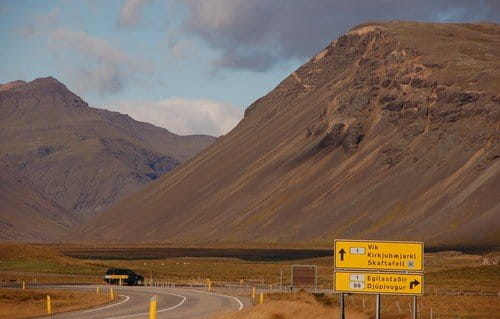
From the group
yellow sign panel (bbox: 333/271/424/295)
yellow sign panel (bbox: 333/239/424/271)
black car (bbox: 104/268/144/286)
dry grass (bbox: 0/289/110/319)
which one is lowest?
dry grass (bbox: 0/289/110/319)

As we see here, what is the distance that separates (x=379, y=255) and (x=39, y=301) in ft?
107

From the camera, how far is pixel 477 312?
6669 centimetres

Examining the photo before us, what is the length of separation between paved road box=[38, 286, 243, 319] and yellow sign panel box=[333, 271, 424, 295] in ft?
52.1

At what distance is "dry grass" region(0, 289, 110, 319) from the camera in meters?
56.4

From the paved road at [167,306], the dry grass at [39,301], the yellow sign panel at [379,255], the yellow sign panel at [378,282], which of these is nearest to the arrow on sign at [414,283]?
the yellow sign panel at [378,282]

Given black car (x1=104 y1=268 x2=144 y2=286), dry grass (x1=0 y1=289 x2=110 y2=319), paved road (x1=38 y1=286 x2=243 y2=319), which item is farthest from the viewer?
black car (x1=104 y1=268 x2=144 y2=286)

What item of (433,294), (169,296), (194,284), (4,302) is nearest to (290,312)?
(4,302)

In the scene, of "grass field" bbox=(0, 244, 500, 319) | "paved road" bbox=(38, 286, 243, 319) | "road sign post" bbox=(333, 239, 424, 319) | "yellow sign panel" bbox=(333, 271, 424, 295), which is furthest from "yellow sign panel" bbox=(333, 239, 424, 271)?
"paved road" bbox=(38, 286, 243, 319)

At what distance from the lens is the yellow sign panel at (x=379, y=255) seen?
36.6m

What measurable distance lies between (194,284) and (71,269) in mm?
23411

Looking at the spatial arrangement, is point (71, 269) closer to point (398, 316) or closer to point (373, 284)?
point (398, 316)

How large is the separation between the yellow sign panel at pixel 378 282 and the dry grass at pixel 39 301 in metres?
21.3

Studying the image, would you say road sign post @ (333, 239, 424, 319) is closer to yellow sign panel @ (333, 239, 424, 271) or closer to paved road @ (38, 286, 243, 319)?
yellow sign panel @ (333, 239, 424, 271)

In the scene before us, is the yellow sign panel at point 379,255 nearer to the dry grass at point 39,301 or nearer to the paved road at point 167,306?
the paved road at point 167,306
